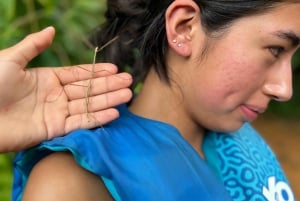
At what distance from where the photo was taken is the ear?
139cm

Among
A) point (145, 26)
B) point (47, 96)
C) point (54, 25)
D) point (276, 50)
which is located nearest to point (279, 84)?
point (276, 50)

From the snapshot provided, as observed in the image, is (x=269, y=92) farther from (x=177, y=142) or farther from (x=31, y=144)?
(x=31, y=144)

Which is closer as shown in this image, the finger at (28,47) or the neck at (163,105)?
the finger at (28,47)

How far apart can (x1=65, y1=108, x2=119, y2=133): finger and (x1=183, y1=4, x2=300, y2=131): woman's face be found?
0.70 feet

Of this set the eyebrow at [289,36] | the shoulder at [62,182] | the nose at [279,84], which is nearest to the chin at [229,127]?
the nose at [279,84]

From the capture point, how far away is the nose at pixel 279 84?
54.6 inches

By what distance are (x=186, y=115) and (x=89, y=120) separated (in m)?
0.27

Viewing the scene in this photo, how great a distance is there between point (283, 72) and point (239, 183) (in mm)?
285

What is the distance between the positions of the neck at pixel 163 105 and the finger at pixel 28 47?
0.30m

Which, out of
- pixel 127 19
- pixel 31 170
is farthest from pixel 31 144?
pixel 127 19

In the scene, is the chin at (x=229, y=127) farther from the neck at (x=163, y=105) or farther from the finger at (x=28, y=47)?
the finger at (x=28, y=47)

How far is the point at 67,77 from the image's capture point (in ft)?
4.52

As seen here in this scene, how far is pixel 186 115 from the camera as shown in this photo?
151 cm

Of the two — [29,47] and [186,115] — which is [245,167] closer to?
[186,115]
